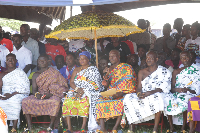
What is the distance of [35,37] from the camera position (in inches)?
281

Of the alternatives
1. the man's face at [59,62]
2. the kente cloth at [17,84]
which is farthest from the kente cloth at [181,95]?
the kente cloth at [17,84]

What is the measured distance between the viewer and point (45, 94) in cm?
568

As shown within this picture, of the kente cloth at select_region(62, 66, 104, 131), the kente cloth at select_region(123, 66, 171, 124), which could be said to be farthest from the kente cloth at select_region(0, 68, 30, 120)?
the kente cloth at select_region(123, 66, 171, 124)

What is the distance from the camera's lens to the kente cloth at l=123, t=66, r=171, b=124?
5.00 metres

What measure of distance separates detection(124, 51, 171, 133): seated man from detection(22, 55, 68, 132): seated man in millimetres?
1559

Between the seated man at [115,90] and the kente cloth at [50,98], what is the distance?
97cm

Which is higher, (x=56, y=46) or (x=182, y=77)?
(x=56, y=46)

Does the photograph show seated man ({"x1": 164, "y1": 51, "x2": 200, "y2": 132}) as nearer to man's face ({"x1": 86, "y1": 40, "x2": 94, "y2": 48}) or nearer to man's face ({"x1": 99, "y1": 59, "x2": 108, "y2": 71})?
man's face ({"x1": 99, "y1": 59, "x2": 108, "y2": 71})

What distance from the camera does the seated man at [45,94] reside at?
555cm

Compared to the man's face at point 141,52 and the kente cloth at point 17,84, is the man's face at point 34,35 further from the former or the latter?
the man's face at point 141,52

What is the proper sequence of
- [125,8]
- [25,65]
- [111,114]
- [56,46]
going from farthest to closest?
[125,8], [56,46], [25,65], [111,114]

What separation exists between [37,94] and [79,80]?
972mm

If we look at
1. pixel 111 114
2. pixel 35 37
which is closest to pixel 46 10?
pixel 35 37

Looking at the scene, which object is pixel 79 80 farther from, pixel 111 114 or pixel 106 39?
pixel 106 39
